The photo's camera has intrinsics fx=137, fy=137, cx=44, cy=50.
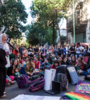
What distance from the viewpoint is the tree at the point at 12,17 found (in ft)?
53.2

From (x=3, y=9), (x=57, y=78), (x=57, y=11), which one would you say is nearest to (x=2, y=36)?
(x=57, y=78)

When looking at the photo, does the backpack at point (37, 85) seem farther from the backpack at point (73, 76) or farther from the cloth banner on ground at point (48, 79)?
the backpack at point (73, 76)

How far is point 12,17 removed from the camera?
1670 cm

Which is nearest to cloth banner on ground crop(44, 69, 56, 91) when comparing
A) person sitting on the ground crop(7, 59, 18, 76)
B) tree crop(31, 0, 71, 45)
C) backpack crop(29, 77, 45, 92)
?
backpack crop(29, 77, 45, 92)

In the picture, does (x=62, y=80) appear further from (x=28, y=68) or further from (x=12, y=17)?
(x=12, y=17)

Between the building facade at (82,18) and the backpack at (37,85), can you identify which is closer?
the backpack at (37,85)

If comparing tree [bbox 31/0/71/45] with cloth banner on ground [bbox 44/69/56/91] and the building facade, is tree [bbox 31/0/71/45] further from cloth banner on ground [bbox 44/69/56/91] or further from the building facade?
cloth banner on ground [bbox 44/69/56/91]

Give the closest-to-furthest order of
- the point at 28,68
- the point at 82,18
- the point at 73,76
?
the point at 73,76
the point at 28,68
the point at 82,18

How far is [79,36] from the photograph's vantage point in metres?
23.4

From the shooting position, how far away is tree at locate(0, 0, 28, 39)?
1621cm

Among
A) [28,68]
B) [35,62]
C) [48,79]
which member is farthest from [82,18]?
[48,79]

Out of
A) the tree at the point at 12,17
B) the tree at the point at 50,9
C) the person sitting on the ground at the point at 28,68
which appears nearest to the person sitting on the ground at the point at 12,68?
the person sitting on the ground at the point at 28,68

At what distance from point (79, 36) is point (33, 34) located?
12542 millimetres

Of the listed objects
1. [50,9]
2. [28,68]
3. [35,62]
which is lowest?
[28,68]
